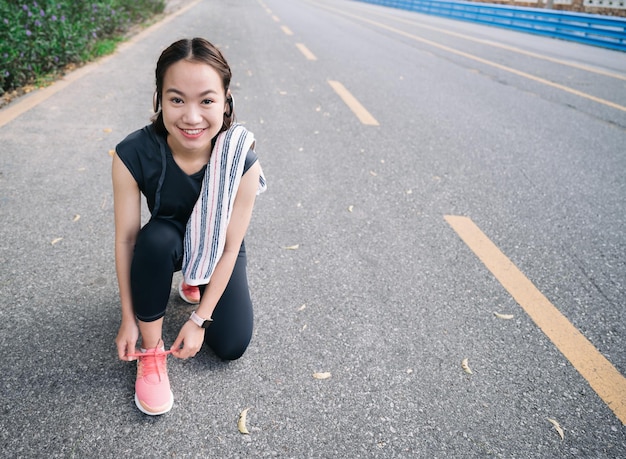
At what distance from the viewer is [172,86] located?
140cm

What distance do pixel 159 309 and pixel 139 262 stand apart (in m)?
0.20

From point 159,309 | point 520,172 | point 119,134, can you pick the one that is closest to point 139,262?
point 159,309

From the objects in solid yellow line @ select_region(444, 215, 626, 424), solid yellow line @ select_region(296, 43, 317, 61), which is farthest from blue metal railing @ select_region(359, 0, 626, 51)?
solid yellow line @ select_region(444, 215, 626, 424)

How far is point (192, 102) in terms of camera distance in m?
1.42

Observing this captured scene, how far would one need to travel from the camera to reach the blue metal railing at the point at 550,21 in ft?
38.2

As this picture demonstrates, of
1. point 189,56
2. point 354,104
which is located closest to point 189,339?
point 189,56

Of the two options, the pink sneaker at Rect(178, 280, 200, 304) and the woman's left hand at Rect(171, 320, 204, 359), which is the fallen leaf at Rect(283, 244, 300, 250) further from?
the woman's left hand at Rect(171, 320, 204, 359)

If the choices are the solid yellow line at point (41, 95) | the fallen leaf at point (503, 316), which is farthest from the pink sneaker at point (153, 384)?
the solid yellow line at point (41, 95)

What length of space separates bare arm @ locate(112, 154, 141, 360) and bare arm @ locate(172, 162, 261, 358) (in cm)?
18

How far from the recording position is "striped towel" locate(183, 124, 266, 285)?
156 cm

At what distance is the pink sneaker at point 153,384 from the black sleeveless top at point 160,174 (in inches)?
19.6

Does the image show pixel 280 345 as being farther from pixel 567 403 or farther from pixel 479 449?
pixel 567 403

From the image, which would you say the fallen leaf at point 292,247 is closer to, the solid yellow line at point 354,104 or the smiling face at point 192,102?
the smiling face at point 192,102

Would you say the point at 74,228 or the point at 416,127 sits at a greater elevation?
the point at 416,127
